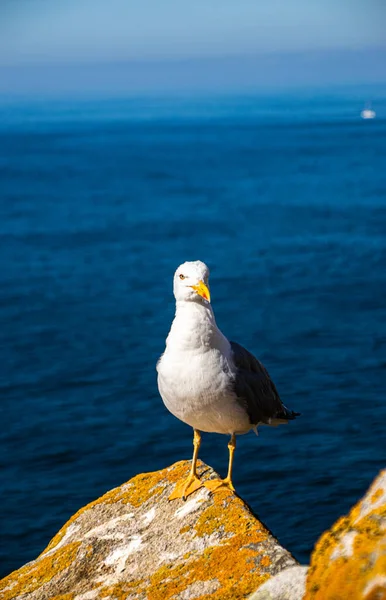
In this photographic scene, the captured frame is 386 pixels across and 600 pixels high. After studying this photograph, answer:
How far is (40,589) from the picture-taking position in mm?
7793

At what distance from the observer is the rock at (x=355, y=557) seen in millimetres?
4707

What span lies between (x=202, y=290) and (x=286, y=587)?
12.5ft

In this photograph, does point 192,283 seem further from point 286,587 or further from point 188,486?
point 286,587

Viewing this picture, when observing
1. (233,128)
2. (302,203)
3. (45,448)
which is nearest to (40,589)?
(45,448)

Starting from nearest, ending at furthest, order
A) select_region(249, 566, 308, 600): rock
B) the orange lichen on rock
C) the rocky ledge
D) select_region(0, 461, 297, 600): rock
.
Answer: select_region(249, 566, 308, 600): rock, the rocky ledge, select_region(0, 461, 297, 600): rock, the orange lichen on rock

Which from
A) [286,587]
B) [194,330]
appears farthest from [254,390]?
[286,587]

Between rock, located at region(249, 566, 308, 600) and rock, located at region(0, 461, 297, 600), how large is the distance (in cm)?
68

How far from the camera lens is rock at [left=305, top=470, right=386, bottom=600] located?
15.4ft

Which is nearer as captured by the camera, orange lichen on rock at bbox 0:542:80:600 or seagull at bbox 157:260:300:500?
orange lichen on rock at bbox 0:542:80:600

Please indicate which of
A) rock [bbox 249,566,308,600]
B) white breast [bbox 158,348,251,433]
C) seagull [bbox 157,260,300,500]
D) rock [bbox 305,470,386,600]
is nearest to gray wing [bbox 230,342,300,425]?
seagull [bbox 157,260,300,500]

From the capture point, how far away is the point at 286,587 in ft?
19.1

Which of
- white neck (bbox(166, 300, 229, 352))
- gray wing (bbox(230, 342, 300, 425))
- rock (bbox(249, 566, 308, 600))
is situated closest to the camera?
rock (bbox(249, 566, 308, 600))

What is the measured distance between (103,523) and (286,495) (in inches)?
654

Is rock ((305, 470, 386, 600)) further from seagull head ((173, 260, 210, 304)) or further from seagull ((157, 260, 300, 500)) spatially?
seagull head ((173, 260, 210, 304))
